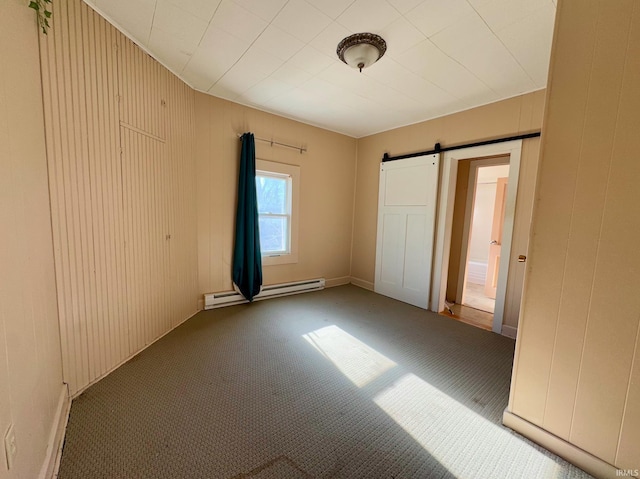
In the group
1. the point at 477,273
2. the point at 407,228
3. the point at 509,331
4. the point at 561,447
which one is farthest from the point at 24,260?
the point at 477,273

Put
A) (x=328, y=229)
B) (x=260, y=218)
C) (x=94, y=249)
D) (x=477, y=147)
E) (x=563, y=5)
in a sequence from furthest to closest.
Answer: (x=328, y=229), (x=260, y=218), (x=477, y=147), (x=94, y=249), (x=563, y=5)

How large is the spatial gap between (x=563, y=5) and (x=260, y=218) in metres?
3.11

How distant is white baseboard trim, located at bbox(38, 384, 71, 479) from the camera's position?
1.11 m

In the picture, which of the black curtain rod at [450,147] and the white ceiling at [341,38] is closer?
the white ceiling at [341,38]

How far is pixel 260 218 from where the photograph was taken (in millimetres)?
3443

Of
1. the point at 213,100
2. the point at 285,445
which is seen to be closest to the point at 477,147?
the point at 213,100

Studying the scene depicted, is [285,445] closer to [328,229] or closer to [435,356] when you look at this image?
[435,356]

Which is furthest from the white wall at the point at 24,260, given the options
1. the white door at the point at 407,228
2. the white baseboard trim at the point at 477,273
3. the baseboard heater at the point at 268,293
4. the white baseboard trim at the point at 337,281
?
the white baseboard trim at the point at 477,273

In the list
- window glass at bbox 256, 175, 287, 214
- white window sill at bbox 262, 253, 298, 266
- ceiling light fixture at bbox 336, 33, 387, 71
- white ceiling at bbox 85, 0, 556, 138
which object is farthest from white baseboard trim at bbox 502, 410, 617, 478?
window glass at bbox 256, 175, 287, 214

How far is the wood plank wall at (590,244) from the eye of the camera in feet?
3.67

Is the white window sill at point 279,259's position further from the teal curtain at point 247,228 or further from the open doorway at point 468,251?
the open doorway at point 468,251

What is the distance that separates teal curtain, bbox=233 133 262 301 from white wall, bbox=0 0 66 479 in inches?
71.2

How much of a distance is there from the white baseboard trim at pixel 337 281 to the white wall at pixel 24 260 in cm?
325

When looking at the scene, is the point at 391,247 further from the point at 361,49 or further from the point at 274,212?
the point at 361,49
